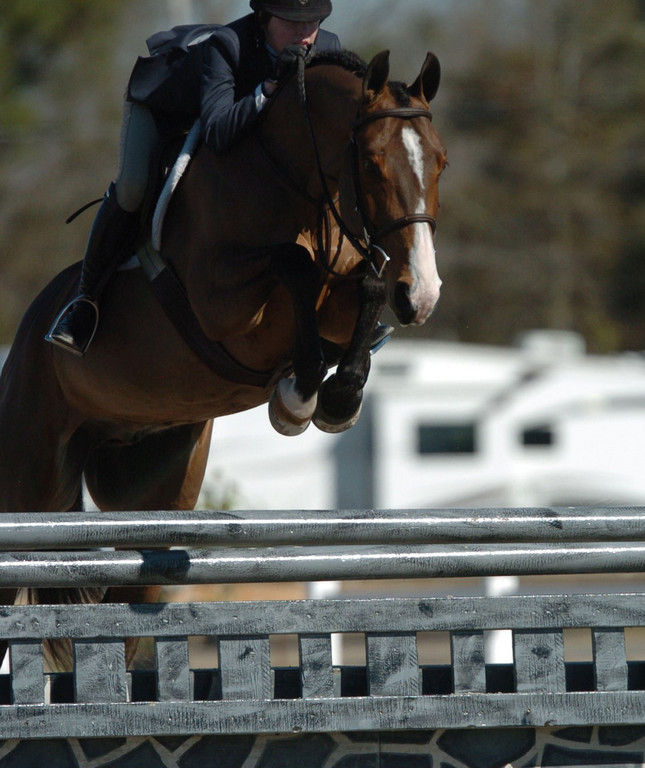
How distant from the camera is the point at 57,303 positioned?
15.3ft

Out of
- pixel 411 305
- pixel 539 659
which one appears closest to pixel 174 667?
pixel 539 659

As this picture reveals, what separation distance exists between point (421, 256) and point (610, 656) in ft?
3.60

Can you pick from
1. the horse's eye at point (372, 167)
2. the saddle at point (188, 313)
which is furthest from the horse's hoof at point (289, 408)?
the horse's eye at point (372, 167)

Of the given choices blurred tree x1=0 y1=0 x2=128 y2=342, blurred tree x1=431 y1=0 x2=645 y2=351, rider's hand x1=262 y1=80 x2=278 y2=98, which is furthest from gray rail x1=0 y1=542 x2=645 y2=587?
blurred tree x1=431 y1=0 x2=645 y2=351

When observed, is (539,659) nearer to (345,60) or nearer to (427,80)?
(427,80)

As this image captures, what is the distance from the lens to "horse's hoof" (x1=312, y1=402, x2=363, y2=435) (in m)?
3.83

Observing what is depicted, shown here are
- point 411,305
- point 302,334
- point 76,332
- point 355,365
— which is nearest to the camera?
point 411,305

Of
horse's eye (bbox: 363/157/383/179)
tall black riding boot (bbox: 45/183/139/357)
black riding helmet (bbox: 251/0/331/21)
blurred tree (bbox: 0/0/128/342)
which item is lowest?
horse's eye (bbox: 363/157/383/179)

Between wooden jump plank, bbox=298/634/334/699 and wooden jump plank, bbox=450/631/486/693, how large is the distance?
0.27m

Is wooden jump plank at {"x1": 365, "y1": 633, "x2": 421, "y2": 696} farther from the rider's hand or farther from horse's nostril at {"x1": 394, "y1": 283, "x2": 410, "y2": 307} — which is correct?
the rider's hand

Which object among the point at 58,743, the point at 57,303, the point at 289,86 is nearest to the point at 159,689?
the point at 58,743

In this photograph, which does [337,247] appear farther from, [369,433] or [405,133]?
[369,433]

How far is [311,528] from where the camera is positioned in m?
2.82

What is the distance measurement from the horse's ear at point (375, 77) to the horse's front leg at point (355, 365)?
1.70 feet
